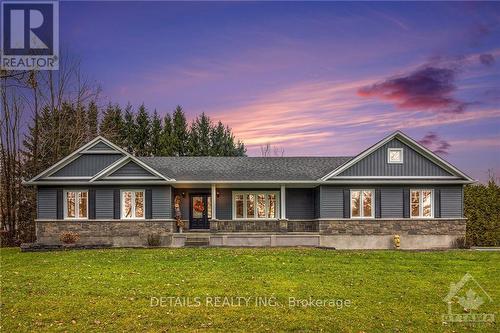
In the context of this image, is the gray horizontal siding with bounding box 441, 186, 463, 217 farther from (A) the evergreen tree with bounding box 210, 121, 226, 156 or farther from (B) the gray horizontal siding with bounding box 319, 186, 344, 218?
(A) the evergreen tree with bounding box 210, 121, 226, 156

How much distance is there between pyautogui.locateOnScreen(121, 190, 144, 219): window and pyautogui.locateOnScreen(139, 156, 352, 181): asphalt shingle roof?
1.81 meters

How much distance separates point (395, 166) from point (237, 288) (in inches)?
565

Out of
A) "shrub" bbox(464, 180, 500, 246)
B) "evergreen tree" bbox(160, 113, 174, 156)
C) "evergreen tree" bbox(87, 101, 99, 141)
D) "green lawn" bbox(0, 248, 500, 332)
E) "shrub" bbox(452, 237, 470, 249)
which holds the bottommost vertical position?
"shrub" bbox(452, 237, 470, 249)

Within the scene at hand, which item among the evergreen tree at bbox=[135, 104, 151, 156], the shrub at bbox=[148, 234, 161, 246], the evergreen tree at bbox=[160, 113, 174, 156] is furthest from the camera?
the evergreen tree at bbox=[135, 104, 151, 156]

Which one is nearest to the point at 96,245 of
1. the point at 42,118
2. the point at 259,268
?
the point at 259,268

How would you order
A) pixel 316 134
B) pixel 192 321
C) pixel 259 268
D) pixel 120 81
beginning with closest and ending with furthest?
pixel 192 321, pixel 259 268, pixel 120 81, pixel 316 134

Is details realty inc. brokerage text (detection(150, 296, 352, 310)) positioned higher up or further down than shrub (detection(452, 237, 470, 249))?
higher up

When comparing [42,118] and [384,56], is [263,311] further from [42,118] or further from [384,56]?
[42,118]

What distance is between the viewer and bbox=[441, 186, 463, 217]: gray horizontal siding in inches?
949

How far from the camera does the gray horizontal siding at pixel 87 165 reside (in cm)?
2447

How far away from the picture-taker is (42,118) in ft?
122

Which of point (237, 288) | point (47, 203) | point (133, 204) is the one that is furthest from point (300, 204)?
point (237, 288)

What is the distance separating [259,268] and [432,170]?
511 inches

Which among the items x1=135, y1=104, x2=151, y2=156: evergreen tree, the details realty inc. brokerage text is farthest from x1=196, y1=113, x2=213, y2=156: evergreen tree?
the details realty inc. brokerage text
